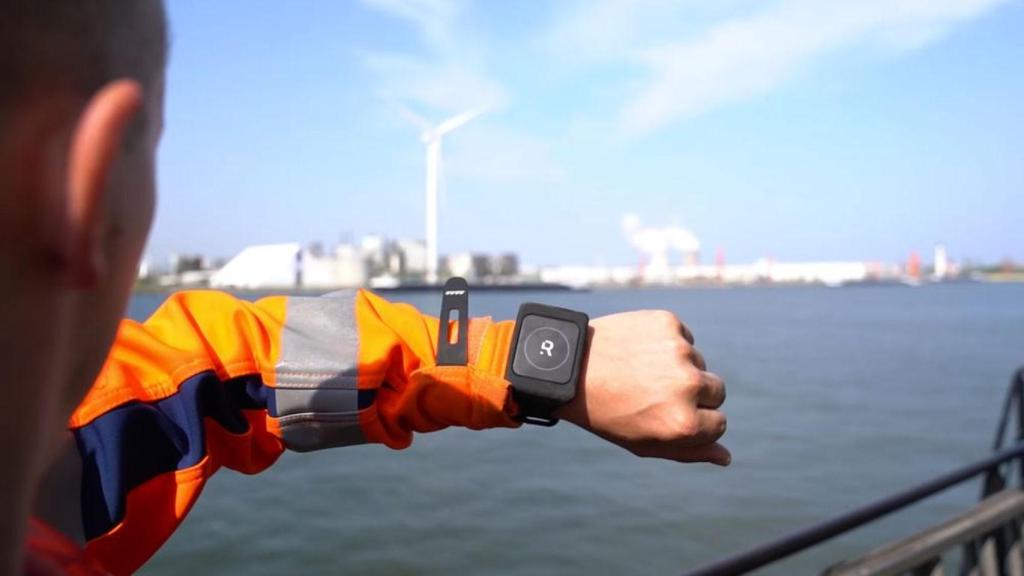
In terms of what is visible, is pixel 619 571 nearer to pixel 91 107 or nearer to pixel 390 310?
pixel 390 310

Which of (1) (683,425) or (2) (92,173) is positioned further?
(1) (683,425)

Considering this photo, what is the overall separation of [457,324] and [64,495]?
0.41 meters

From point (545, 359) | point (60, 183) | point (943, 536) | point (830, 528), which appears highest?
point (60, 183)

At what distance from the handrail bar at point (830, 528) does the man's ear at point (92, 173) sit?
0.95 meters

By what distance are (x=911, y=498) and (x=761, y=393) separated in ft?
38.7

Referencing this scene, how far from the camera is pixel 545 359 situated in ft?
2.76

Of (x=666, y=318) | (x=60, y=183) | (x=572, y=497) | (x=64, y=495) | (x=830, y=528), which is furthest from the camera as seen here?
(x=572, y=497)

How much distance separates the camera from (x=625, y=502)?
7047 mm

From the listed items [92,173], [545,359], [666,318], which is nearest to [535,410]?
[545,359]

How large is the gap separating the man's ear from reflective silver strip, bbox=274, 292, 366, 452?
1.85 ft

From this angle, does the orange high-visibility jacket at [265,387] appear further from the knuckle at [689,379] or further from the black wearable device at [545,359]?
the knuckle at [689,379]

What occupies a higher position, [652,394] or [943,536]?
[652,394]

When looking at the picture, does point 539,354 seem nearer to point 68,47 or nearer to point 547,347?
point 547,347

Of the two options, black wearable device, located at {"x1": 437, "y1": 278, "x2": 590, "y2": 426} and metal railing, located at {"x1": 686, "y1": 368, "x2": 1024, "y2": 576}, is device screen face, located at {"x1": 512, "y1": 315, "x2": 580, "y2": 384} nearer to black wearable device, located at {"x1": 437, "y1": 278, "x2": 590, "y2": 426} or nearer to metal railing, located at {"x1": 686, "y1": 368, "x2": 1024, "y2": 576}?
black wearable device, located at {"x1": 437, "y1": 278, "x2": 590, "y2": 426}
